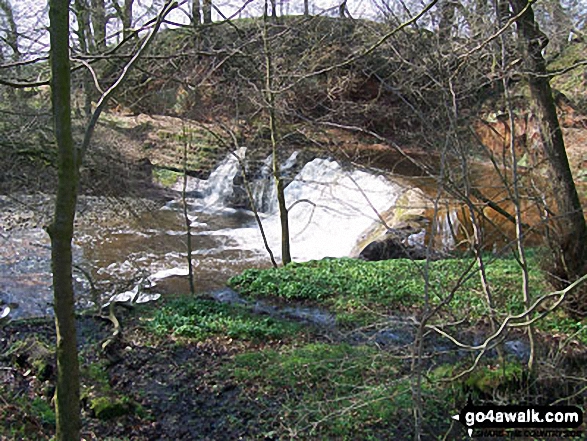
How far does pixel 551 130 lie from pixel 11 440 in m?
5.76

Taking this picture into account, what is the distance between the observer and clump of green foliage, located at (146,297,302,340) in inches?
253

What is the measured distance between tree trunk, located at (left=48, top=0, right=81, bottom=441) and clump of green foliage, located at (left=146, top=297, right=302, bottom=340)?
3724 millimetres

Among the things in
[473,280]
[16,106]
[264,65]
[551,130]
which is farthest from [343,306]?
[16,106]

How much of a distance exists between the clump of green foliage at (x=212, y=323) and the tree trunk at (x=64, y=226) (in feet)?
12.2

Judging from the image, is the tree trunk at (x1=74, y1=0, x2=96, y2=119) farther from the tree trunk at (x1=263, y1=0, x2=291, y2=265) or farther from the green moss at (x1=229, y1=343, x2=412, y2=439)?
the green moss at (x1=229, y1=343, x2=412, y2=439)

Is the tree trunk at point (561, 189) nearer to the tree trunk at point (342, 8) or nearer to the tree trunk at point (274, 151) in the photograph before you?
the tree trunk at point (342, 8)

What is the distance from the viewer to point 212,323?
22.0 ft

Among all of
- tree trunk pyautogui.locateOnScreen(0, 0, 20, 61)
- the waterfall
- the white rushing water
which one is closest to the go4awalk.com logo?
tree trunk pyautogui.locateOnScreen(0, 0, 20, 61)

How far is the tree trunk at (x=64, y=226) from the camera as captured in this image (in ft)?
7.55

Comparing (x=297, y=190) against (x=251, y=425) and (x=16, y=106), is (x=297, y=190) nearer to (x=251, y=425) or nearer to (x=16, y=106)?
(x=16, y=106)

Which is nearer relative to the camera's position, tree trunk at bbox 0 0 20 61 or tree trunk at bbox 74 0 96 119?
tree trunk at bbox 0 0 20 61

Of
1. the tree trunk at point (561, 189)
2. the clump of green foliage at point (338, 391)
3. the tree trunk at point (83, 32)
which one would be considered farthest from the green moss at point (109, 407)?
the tree trunk at point (561, 189)

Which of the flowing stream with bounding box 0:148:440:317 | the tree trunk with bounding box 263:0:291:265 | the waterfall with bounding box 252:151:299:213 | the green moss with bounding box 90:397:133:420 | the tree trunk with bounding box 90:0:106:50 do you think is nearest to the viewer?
the green moss with bounding box 90:397:133:420

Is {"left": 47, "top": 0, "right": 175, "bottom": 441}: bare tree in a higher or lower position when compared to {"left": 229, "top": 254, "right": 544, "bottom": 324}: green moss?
higher
